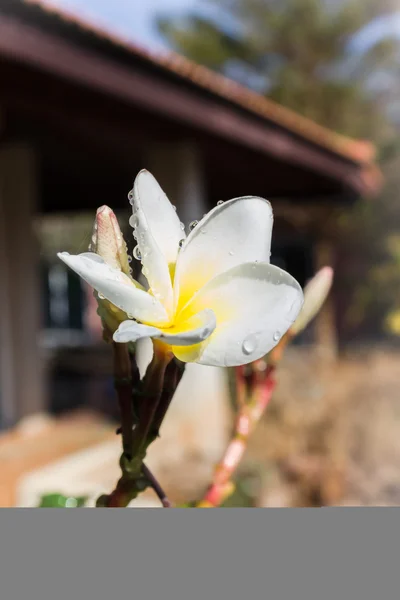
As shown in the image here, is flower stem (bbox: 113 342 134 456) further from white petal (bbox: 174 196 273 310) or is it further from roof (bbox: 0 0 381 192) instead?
roof (bbox: 0 0 381 192)

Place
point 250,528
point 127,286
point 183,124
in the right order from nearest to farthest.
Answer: point 127,286, point 250,528, point 183,124

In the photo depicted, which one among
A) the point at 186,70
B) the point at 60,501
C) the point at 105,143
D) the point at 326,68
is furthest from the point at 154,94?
the point at 326,68

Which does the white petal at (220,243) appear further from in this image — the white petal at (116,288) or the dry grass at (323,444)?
the dry grass at (323,444)

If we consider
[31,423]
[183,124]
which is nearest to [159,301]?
[183,124]

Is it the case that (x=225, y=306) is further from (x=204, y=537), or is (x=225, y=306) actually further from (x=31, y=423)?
(x=31, y=423)

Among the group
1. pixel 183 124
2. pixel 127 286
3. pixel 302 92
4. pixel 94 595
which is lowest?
pixel 94 595

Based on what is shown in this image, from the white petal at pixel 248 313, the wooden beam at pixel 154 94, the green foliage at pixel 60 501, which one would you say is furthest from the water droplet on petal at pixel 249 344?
the wooden beam at pixel 154 94

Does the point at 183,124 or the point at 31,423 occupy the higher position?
the point at 183,124

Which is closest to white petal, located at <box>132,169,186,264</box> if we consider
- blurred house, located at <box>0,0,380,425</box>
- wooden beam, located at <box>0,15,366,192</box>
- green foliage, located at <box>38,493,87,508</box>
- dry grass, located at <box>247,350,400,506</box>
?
green foliage, located at <box>38,493,87,508</box>
